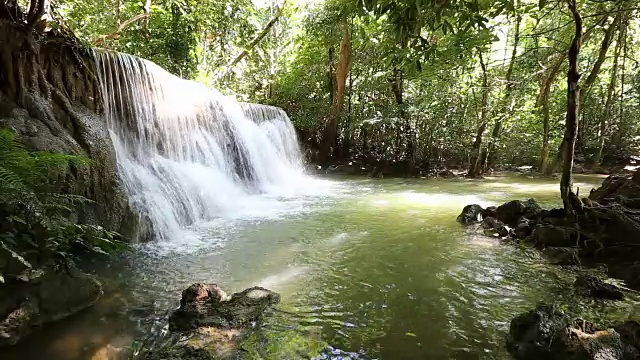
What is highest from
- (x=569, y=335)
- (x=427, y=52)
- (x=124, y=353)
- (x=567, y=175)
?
(x=427, y=52)

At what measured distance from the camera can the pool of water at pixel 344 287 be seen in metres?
3.10

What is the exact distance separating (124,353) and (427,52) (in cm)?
340

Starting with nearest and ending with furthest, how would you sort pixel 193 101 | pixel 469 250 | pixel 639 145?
pixel 469 250 < pixel 193 101 < pixel 639 145

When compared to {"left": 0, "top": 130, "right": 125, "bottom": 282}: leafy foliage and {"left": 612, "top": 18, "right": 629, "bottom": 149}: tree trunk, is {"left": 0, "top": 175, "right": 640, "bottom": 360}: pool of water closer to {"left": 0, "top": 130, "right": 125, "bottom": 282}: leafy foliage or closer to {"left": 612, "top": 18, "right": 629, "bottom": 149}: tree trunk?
{"left": 0, "top": 130, "right": 125, "bottom": 282}: leafy foliage

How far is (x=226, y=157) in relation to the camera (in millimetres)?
10945

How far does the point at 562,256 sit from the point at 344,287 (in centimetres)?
295

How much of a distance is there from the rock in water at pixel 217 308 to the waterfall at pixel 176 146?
294 centimetres

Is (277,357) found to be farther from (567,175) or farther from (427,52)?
(567,175)

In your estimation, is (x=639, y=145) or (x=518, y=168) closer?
(x=639, y=145)

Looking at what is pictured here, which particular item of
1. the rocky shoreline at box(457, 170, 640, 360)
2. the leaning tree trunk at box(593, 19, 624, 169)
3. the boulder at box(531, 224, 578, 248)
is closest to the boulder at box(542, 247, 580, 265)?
the rocky shoreline at box(457, 170, 640, 360)

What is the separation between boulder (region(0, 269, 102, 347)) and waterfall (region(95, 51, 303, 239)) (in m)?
2.44

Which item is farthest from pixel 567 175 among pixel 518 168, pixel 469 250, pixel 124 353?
pixel 518 168

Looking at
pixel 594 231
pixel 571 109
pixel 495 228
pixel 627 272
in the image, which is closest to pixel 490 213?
pixel 495 228

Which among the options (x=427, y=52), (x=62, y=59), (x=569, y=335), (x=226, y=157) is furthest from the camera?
(x=226, y=157)
